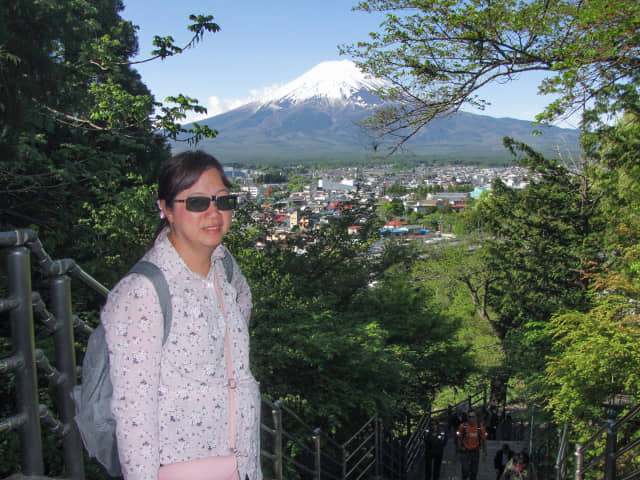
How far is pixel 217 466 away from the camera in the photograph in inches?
57.2

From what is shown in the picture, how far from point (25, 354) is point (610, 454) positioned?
3925 millimetres

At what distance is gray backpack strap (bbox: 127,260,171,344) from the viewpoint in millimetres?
1366

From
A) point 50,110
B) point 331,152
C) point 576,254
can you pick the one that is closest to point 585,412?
point 50,110

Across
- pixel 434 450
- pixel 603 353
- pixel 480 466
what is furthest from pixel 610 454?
pixel 480 466

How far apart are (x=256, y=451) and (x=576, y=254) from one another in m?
18.5

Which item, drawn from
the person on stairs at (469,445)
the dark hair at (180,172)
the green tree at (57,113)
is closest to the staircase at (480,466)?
the person on stairs at (469,445)

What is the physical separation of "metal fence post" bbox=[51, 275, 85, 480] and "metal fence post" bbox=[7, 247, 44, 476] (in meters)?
0.15

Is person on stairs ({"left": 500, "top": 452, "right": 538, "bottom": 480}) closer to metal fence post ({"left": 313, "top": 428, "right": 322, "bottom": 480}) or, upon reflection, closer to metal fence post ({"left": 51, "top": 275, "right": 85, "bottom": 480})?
metal fence post ({"left": 313, "top": 428, "right": 322, "bottom": 480})

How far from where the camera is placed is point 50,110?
8.34 m

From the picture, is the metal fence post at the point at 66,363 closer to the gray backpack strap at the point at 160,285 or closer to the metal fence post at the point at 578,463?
the gray backpack strap at the point at 160,285

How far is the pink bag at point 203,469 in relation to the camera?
1.40 meters

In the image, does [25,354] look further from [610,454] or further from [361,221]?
[361,221]

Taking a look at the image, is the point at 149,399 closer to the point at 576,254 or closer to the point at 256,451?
the point at 256,451

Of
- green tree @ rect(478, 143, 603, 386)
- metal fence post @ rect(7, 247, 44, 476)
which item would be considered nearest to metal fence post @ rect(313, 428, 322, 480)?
metal fence post @ rect(7, 247, 44, 476)
